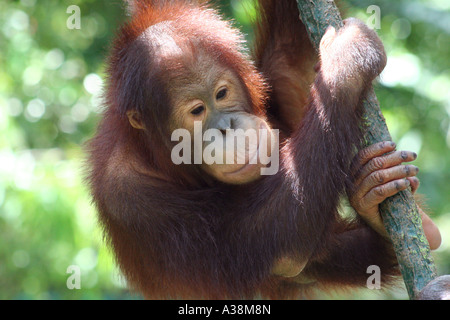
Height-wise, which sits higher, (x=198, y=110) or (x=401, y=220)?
(x=198, y=110)

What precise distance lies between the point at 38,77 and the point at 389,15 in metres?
3.62

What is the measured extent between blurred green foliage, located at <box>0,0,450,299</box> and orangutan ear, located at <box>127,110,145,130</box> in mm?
619

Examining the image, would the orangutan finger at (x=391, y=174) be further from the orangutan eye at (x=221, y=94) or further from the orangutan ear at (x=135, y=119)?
the orangutan ear at (x=135, y=119)

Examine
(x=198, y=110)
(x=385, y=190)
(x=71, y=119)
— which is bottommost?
(x=385, y=190)

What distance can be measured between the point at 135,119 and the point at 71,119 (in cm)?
397

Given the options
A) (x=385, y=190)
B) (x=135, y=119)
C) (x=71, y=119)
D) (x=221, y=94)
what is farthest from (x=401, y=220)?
(x=71, y=119)

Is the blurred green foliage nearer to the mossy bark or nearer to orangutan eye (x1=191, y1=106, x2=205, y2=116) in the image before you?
orangutan eye (x1=191, y1=106, x2=205, y2=116)

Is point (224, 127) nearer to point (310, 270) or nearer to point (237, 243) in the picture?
point (237, 243)

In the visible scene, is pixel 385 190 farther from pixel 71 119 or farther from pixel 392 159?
pixel 71 119

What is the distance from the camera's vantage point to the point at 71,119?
680 cm

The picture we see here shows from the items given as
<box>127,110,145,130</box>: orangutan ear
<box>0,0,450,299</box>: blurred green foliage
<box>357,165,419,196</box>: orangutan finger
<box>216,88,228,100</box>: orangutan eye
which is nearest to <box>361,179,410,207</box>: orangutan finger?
<box>357,165,419,196</box>: orangutan finger

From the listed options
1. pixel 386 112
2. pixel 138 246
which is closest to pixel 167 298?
pixel 138 246

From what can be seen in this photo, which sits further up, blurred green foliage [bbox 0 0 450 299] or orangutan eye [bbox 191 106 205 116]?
blurred green foliage [bbox 0 0 450 299]

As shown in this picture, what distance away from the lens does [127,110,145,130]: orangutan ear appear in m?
3.05
